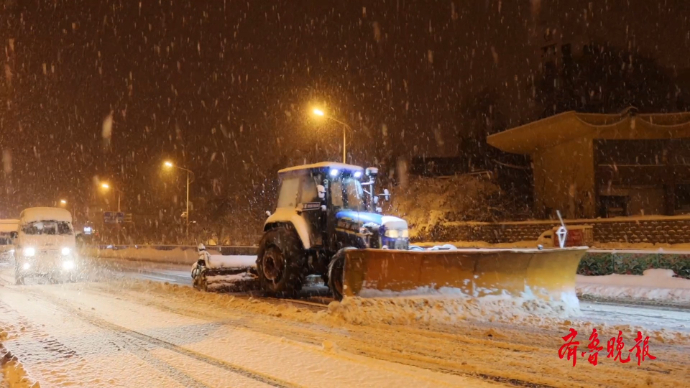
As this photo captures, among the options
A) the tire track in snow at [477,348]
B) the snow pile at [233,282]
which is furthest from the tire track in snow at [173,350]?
the snow pile at [233,282]

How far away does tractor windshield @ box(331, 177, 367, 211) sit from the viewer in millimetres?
11664

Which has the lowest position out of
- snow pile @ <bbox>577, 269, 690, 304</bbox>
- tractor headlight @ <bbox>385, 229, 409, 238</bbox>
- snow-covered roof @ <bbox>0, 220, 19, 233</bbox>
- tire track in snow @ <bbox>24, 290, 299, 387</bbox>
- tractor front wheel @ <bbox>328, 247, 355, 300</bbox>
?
snow pile @ <bbox>577, 269, 690, 304</bbox>

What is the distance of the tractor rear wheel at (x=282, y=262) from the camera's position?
11.8 meters

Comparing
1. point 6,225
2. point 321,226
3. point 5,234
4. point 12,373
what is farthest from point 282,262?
point 6,225

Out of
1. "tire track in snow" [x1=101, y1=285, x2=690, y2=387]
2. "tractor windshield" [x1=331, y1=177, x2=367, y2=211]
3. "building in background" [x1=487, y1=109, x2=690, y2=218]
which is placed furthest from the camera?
"building in background" [x1=487, y1=109, x2=690, y2=218]

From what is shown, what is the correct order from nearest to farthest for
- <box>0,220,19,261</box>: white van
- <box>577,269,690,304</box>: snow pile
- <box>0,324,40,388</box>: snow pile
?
<box>0,324,40,388</box>: snow pile < <box>577,269,690,304</box>: snow pile < <box>0,220,19,261</box>: white van

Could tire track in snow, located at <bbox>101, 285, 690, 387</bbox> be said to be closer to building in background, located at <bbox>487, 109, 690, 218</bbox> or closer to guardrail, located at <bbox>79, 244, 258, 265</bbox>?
guardrail, located at <bbox>79, 244, 258, 265</bbox>

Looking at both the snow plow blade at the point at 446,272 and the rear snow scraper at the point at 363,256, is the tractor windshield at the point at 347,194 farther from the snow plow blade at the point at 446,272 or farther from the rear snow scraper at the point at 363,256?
the snow plow blade at the point at 446,272

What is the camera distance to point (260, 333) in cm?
823

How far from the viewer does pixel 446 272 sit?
31.8 ft

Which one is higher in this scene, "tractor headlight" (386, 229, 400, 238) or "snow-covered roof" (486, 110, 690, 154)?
"snow-covered roof" (486, 110, 690, 154)

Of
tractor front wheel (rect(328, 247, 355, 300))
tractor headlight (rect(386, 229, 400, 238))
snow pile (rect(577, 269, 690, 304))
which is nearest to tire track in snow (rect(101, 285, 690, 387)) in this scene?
tractor front wheel (rect(328, 247, 355, 300))

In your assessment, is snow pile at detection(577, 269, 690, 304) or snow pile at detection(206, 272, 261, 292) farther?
snow pile at detection(206, 272, 261, 292)

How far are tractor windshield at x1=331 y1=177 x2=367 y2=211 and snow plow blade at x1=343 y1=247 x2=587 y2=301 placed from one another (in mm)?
2070
